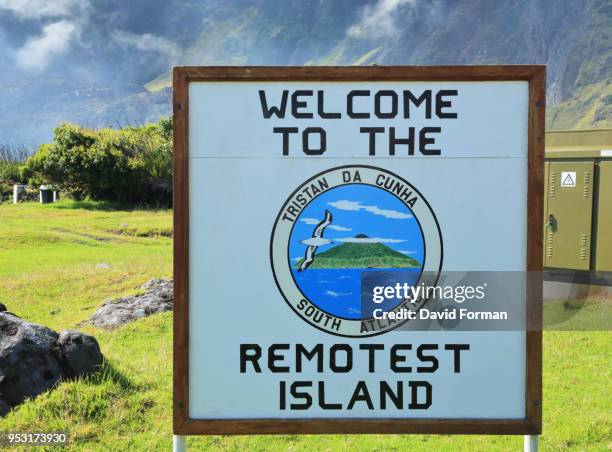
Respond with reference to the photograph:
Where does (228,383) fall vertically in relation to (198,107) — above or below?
below

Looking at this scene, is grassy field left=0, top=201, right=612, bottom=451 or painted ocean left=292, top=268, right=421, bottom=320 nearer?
painted ocean left=292, top=268, right=421, bottom=320

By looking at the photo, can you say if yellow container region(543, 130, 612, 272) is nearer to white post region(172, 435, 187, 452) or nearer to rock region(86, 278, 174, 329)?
rock region(86, 278, 174, 329)

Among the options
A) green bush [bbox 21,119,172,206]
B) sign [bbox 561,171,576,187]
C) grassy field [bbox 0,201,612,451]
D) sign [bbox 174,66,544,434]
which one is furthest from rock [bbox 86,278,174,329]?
green bush [bbox 21,119,172,206]

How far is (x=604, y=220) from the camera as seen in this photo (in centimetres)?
719

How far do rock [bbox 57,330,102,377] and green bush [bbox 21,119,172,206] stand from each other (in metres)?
12.9

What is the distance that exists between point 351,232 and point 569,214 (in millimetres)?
5645

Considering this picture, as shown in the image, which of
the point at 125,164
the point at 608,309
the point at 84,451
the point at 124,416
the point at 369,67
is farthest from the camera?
the point at 125,164

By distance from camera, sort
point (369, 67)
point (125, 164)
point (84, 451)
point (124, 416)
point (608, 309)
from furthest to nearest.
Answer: point (125, 164)
point (608, 309)
point (124, 416)
point (84, 451)
point (369, 67)

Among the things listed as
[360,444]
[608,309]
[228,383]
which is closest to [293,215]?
[228,383]

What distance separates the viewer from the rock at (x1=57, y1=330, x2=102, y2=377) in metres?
4.05

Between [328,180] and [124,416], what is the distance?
7.18ft

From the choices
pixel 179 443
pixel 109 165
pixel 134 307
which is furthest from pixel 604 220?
pixel 109 165

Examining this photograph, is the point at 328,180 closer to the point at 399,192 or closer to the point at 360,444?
the point at 399,192

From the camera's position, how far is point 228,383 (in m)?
2.62
